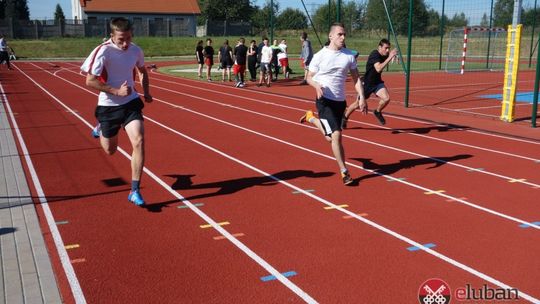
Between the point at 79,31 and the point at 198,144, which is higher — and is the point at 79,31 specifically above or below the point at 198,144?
above

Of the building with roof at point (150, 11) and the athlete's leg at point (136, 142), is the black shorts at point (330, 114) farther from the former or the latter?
the building with roof at point (150, 11)

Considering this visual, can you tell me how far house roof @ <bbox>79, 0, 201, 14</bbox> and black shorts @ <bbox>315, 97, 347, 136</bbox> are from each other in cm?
6446

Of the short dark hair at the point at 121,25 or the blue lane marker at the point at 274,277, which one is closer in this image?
the blue lane marker at the point at 274,277

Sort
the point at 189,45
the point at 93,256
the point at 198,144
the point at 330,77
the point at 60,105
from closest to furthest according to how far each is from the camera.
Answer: the point at 93,256 < the point at 330,77 < the point at 198,144 < the point at 60,105 < the point at 189,45

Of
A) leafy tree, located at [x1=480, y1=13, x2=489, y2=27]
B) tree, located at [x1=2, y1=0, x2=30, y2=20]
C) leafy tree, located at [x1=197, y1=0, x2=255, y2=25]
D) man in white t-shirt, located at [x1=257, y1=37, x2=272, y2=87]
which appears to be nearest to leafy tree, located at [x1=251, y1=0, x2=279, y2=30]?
leafy tree, located at [x1=197, y1=0, x2=255, y2=25]

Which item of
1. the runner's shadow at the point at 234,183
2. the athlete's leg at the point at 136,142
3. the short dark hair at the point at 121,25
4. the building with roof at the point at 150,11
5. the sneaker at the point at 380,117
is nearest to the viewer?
the short dark hair at the point at 121,25

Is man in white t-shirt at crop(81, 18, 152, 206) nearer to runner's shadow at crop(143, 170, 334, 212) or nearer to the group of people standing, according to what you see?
runner's shadow at crop(143, 170, 334, 212)

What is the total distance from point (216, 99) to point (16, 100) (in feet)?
19.9

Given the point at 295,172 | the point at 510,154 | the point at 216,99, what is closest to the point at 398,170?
the point at 295,172

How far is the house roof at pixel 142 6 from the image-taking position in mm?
66831

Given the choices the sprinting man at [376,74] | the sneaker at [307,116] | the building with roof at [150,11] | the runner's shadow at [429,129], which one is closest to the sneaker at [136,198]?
the sneaker at [307,116]

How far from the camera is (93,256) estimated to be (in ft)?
15.3

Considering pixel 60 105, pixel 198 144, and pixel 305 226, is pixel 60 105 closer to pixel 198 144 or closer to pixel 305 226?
pixel 198 144

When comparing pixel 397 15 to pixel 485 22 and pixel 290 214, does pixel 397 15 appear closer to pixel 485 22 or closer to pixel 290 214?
pixel 485 22
